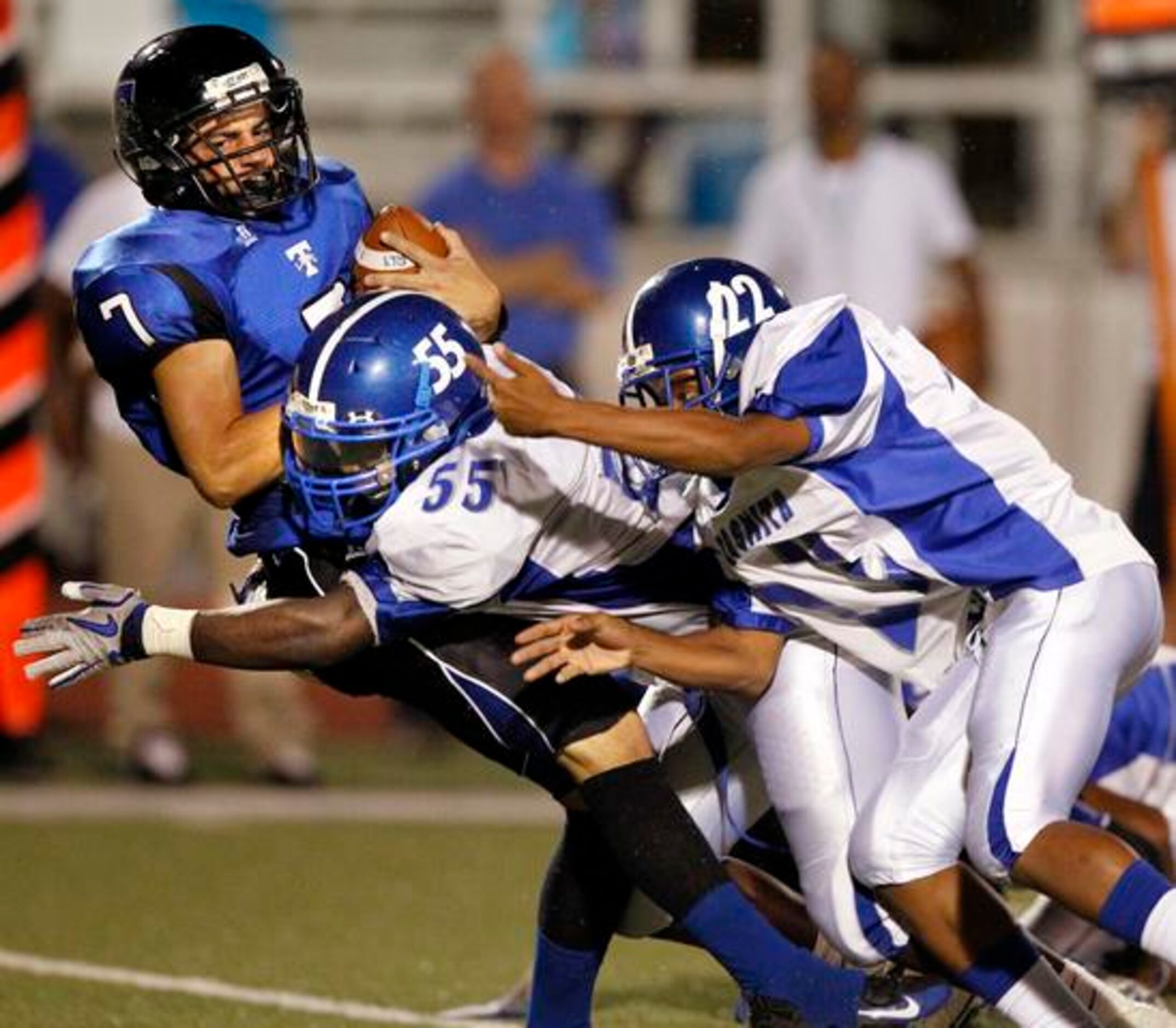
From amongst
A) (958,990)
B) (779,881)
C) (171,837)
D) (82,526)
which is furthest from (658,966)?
(82,526)

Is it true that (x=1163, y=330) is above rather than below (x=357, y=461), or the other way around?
below

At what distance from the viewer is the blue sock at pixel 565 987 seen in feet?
15.3

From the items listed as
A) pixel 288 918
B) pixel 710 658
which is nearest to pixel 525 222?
pixel 288 918

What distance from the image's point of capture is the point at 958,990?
479 centimetres

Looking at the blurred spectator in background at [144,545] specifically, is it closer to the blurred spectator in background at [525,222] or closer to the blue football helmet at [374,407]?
the blurred spectator in background at [525,222]

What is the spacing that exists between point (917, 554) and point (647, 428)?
537 millimetres

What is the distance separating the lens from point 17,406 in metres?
8.56

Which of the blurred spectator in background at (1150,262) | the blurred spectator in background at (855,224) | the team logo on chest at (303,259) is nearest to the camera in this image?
the team logo on chest at (303,259)

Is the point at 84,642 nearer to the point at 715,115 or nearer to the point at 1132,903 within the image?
the point at 1132,903

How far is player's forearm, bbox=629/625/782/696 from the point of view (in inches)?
174

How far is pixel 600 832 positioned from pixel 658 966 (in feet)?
4.06

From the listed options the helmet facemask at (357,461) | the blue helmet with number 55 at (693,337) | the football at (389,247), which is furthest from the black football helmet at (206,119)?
the blue helmet with number 55 at (693,337)

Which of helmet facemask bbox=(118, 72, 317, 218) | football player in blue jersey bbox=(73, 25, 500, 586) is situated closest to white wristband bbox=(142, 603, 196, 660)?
football player in blue jersey bbox=(73, 25, 500, 586)

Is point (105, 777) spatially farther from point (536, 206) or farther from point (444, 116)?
point (444, 116)
